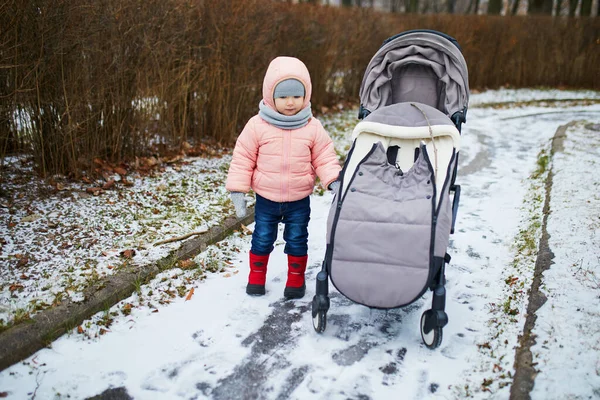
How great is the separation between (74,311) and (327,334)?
5.71ft

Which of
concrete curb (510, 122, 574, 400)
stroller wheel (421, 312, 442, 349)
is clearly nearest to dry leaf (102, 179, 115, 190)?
stroller wheel (421, 312, 442, 349)

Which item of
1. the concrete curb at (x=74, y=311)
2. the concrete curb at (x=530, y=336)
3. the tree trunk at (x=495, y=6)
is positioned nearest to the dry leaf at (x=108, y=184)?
the concrete curb at (x=74, y=311)

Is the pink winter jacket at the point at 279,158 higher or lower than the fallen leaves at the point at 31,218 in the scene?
higher

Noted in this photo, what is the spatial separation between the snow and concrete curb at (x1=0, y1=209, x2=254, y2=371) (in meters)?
0.06

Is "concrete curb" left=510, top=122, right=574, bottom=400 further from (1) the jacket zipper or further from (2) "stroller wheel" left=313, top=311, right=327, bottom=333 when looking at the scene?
(1) the jacket zipper

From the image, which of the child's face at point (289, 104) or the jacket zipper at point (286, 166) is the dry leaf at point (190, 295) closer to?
the jacket zipper at point (286, 166)

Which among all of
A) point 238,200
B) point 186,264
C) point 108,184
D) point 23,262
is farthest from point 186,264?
point 108,184

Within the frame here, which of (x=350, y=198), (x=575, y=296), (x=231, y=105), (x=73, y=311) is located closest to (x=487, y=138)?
(x=231, y=105)

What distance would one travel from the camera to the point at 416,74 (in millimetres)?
4484

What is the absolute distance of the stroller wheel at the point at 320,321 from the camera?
11.3ft

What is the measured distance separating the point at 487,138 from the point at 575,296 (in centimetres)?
650

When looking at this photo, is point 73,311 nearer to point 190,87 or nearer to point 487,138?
point 190,87

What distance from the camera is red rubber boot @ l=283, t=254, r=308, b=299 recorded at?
397 centimetres

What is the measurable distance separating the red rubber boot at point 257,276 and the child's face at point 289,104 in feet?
3.72
